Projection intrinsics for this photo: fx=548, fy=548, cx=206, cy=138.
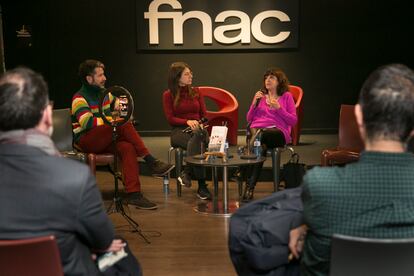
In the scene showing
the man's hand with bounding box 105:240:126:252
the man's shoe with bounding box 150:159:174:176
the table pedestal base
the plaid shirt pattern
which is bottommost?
the table pedestal base

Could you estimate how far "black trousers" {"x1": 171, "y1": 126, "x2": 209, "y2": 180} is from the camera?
5.46 metres

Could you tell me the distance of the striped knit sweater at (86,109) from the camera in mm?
5102

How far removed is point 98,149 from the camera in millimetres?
5172

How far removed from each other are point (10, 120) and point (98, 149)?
3.42 meters

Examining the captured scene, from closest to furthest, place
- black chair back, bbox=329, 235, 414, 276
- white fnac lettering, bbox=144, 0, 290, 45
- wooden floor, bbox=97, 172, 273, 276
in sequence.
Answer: black chair back, bbox=329, 235, 414, 276
wooden floor, bbox=97, 172, 273, 276
white fnac lettering, bbox=144, 0, 290, 45

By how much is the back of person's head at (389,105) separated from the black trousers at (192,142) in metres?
3.84

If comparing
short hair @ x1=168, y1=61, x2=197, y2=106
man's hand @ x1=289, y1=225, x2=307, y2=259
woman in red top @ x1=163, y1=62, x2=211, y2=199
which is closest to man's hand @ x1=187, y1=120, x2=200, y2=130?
woman in red top @ x1=163, y1=62, x2=211, y2=199

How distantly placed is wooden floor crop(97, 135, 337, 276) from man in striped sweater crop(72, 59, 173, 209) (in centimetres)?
25

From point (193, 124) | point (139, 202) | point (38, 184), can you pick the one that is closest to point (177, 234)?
point (139, 202)

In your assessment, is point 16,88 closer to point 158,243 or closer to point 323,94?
point 158,243

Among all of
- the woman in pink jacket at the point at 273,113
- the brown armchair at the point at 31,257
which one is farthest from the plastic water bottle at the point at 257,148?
the brown armchair at the point at 31,257

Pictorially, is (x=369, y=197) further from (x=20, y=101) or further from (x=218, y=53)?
(x=218, y=53)

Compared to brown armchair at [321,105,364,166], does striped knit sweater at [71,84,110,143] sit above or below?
above

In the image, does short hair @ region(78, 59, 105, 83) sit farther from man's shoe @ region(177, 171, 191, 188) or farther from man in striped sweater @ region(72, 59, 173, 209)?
man's shoe @ region(177, 171, 191, 188)
